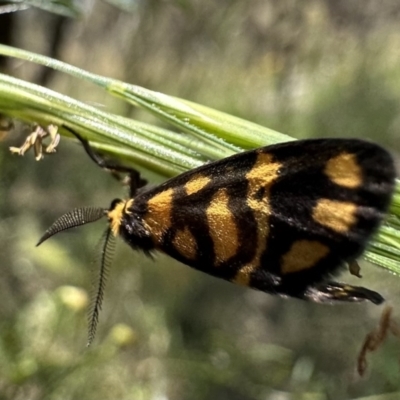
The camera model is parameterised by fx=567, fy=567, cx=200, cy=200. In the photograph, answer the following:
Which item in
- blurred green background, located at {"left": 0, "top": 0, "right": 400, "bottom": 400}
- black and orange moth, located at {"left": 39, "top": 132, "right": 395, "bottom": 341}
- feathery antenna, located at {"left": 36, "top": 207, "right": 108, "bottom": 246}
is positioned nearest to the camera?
black and orange moth, located at {"left": 39, "top": 132, "right": 395, "bottom": 341}

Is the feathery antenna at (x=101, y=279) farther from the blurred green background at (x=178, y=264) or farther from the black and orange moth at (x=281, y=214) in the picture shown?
the blurred green background at (x=178, y=264)

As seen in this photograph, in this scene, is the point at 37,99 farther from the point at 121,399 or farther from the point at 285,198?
the point at 121,399

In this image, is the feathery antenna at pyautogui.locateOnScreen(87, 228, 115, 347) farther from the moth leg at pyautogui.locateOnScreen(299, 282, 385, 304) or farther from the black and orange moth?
the moth leg at pyautogui.locateOnScreen(299, 282, 385, 304)

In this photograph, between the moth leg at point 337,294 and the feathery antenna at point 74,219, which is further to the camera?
the feathery antenna at point 74,219

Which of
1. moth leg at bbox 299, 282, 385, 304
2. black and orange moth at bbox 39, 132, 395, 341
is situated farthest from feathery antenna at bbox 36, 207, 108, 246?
moth leg at bbox 299, 282, 385, 304

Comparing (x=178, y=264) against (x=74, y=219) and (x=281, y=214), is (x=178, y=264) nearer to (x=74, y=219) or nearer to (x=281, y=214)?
(x=74, y=219)

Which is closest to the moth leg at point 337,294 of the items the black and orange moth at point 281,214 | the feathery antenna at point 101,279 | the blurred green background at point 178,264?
the black and orange moth at point 281,214
